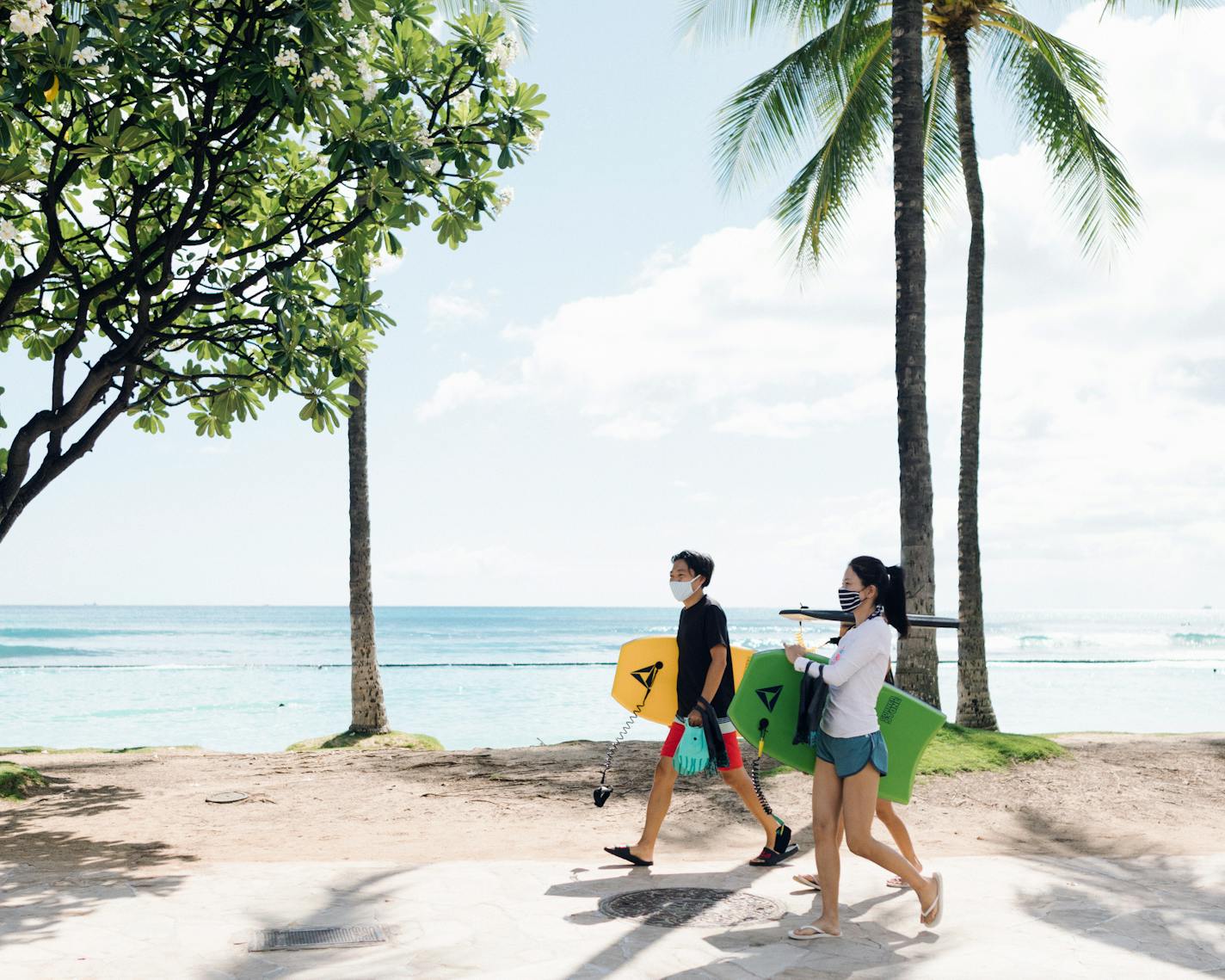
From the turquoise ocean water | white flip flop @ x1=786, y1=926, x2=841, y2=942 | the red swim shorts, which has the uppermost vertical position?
the red swim shorts

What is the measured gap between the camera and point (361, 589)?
14.3 m

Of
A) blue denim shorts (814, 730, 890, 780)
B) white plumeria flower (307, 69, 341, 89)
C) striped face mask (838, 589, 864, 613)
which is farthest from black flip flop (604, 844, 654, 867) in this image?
white plumeria flower (307, 69, 341, 89)

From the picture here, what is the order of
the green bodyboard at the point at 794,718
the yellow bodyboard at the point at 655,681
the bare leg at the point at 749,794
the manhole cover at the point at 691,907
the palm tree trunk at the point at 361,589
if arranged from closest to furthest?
1. the manhole cover at the point at 691,907
2. the green bodyboard at the point at 794,718
3. the bare leg at the point at 749,794
4. the yellow bodyboard at the point at 655,681
5. the palm tree trunk at the point at 361,589

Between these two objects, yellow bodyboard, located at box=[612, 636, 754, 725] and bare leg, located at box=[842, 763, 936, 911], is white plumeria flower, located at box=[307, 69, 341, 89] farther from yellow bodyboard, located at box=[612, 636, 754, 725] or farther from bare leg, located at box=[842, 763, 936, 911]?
bare leg, located at box=[842, 763, 936, 911]

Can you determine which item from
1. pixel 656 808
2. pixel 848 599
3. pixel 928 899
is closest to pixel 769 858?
pixel 656 808

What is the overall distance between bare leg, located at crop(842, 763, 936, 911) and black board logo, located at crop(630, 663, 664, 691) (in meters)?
1.90

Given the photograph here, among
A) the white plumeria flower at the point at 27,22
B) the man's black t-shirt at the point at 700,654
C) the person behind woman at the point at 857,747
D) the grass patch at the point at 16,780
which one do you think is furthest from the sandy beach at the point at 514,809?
the white plumeria flower at the point at 27,22

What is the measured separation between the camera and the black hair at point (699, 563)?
20.2ft

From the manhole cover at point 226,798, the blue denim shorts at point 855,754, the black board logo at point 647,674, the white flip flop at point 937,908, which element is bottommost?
the manhole cover at point 226,798

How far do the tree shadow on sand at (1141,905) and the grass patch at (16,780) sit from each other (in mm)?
7762

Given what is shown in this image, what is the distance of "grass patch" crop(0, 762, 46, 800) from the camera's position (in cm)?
893

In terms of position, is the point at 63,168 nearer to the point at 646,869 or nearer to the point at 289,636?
the point at 646,869

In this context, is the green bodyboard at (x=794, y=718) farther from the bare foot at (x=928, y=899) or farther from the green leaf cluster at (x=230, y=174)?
the green leaf cluster at (x=230, y=174)

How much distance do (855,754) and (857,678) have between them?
0.33 metres
